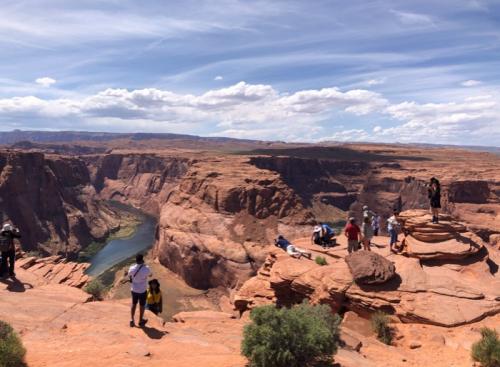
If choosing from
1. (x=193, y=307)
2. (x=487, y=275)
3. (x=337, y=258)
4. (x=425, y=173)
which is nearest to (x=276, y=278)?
(x=337, y=258)

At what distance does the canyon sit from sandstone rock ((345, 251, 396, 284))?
458mm

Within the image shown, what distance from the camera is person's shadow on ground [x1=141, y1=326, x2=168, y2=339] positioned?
44.6 ft

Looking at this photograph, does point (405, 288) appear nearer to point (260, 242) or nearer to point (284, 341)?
point (284, 341)

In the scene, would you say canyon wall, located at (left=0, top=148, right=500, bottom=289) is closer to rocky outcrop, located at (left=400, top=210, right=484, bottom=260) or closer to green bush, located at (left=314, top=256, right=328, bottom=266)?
green bush, located at (left=314, top=256, right=328, bottom=266)

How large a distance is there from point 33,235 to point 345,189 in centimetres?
8811

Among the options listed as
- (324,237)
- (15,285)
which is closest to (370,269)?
(324,237)

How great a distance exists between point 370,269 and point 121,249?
70.7 metres

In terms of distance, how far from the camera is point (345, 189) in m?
130

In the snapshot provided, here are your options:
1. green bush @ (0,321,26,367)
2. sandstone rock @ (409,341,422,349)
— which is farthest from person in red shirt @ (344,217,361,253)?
green bush @ (0,321,26,367)

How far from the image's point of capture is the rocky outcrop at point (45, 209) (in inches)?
3014

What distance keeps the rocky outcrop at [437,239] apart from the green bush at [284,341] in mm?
11349

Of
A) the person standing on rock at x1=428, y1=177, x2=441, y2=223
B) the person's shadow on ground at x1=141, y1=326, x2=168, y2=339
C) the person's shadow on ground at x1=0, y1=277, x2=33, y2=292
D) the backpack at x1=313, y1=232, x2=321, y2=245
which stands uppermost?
the person standing on rock at x1=428, y1=177, x2=441, y2=223

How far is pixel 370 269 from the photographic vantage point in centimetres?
1894

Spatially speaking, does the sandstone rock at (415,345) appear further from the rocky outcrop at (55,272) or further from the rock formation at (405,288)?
the rocky outcrop at (55,272)
